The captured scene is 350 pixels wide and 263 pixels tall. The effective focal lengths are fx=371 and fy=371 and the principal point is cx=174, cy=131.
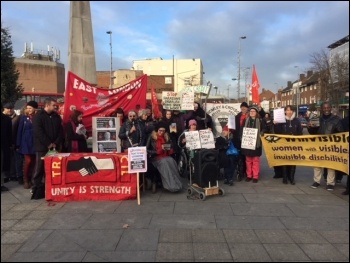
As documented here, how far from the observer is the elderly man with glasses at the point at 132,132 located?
27.1 ft

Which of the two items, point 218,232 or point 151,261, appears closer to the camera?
point 151,261

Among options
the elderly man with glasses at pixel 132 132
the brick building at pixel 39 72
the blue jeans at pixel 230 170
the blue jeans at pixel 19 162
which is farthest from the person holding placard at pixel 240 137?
the brick building at pixel 39 72

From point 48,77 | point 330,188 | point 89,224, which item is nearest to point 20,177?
point 89,224

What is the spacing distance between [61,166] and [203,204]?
9.41 feet

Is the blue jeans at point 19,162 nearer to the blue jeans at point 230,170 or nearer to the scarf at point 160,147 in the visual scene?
the scarf at point 160,147

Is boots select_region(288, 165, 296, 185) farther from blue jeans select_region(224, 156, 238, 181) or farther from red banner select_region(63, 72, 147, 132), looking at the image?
red banner select_region(63, 72, 147, 132)

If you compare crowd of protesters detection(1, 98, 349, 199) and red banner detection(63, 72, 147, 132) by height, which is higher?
red banner detection(63, 72, 147, 132)

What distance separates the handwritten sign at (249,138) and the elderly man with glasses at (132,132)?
2.65 metres

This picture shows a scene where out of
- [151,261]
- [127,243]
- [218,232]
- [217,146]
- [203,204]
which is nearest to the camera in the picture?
[151,261]

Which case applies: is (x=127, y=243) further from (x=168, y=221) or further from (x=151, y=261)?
(x=168, y=221)

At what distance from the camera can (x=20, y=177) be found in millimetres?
9203

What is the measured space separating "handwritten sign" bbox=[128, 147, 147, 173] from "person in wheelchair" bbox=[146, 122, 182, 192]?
2.70 feet

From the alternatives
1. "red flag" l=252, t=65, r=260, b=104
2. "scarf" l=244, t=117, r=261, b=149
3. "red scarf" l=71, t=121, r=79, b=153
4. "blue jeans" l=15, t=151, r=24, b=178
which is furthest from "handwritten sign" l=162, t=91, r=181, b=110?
"blue jeans" l=15, t=151, r=24, b=178

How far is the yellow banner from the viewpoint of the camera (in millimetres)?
8023
